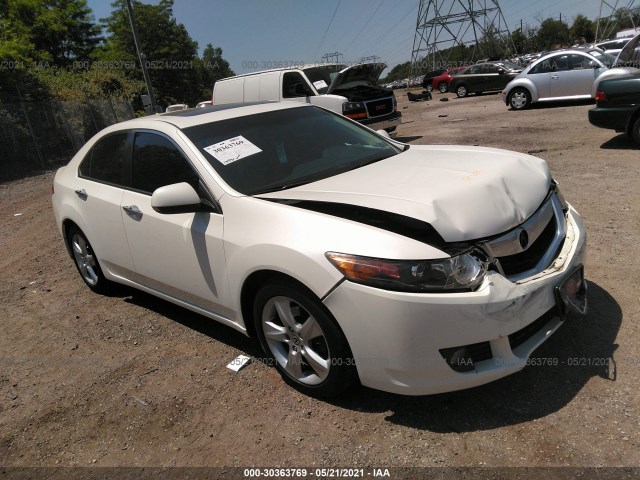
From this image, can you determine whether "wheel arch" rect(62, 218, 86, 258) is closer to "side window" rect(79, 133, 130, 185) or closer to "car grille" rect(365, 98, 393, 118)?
"side window" rect(79, 133, 130, 185)

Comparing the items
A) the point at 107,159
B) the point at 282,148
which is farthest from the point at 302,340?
the point at 107,159

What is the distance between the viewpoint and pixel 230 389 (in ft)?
10.4

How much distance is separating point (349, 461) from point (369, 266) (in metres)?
0.96

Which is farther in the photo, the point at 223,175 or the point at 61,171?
the point at 61,171

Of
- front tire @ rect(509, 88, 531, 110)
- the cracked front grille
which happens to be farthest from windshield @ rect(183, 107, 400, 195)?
front tire @ rect(509, 88, 531, 110)

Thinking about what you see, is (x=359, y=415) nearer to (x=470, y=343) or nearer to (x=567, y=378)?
(x=470, y=343)

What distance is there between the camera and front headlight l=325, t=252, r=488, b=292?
2348mm

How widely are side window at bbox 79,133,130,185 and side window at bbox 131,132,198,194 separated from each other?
20cm

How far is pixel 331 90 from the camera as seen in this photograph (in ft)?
38.5

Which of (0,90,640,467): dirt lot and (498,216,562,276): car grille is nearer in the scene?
(0,90,640,467): dirt lot

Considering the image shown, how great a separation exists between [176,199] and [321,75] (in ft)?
31.5

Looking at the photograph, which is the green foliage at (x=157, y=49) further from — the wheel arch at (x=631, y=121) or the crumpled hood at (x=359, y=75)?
the wheel arch at (x=631, y=121)

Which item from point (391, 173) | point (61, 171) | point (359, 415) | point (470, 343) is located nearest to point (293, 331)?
point (359, 415)

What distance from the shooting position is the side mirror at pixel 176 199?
306 cm
